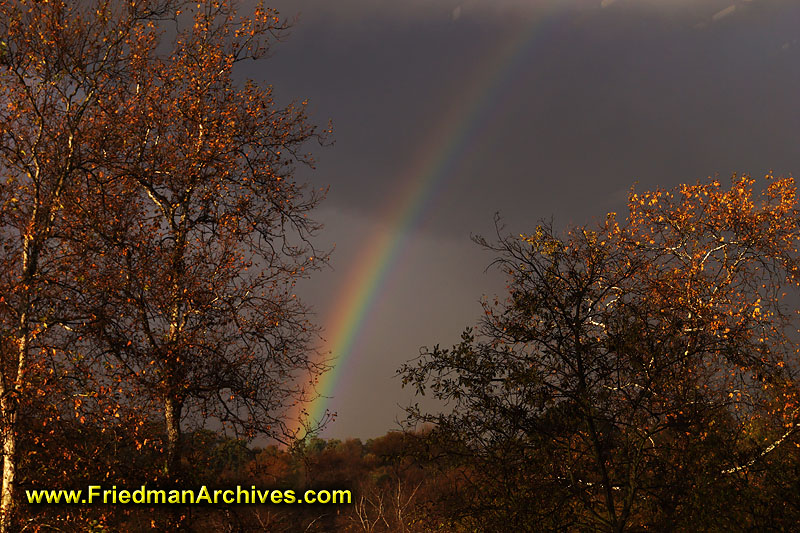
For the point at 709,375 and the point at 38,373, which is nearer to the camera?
the point at 38,373

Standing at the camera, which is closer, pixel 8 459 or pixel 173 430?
pixel 8 459

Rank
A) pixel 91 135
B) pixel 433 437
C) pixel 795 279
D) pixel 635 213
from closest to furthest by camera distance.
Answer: pixel 433 437, pixel 91 135, pixel 795 279, pixel 635 213

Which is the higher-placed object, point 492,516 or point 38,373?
point 38,373

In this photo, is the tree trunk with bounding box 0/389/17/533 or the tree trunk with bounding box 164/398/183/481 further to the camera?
the tree trunk with bounding box 164/398/183/481

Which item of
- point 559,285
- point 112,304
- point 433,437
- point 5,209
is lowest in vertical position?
point 433,437

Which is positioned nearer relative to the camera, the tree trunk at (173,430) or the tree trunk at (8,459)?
the tree trunk at (8,459)

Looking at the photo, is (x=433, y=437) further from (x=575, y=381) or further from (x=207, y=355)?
(x=207, y=355)

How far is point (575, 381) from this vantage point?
9.46 meters

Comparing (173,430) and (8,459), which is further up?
(173,430)

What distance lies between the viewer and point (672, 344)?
1012cm

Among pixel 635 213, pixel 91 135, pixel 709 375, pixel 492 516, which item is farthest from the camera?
pixel 635 213

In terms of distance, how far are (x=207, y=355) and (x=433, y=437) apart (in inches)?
193

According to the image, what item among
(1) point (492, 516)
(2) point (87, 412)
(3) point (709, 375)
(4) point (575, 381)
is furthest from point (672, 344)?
(2) point (87, 412)

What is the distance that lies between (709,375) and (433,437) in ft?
25.2
